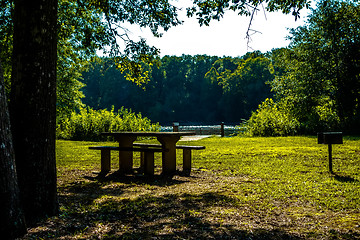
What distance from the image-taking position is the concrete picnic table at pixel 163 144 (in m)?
7.41

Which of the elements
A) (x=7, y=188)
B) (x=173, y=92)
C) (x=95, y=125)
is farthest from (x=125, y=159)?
(x=173, y=92)

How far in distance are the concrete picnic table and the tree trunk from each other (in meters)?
4.02

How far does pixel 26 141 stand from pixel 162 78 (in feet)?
332

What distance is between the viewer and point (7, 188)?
3203mm

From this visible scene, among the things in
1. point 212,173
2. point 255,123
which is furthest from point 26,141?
point 255,123

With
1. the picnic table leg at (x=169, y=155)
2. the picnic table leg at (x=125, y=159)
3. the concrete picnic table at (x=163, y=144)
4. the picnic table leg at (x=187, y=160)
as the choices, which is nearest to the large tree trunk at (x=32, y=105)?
the concrete picnic table at (x=163, y=144)

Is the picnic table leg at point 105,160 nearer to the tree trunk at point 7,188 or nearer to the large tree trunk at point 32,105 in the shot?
the large tree trunk at point 32,105

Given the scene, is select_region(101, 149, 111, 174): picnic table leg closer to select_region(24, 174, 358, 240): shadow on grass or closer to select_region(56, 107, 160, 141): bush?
select_region(24, 174, 358, 240): shadow on grass

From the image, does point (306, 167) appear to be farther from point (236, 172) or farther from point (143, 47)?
point (143, 47)

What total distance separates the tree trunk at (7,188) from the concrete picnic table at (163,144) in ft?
13.2

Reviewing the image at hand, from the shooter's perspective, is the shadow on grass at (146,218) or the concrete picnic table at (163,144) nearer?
the shadow on grass at (146,218)

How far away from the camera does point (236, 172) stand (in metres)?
7.80

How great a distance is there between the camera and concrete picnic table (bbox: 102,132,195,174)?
741 centimetres

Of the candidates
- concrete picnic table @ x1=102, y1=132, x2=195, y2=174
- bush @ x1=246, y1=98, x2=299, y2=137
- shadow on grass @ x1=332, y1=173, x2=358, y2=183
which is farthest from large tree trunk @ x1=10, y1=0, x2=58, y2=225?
bush @ x1=246, y1=98, x2=299, y2=137
